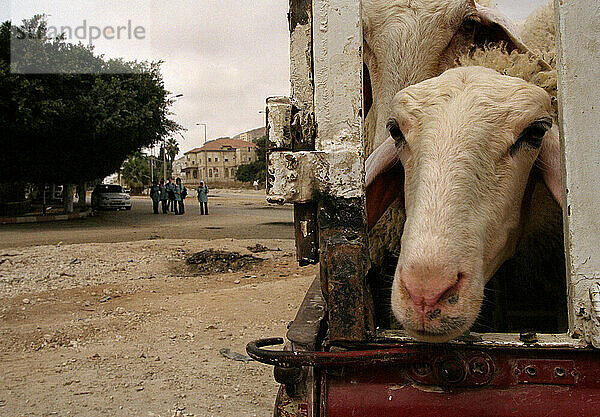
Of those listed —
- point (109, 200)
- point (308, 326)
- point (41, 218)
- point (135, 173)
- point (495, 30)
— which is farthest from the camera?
point (135, 173)

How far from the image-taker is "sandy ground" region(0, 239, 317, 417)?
363cm

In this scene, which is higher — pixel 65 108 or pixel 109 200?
pixel 65 108

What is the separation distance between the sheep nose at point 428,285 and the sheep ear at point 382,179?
577 mm

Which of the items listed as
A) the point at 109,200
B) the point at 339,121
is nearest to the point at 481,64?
the point at 339,121

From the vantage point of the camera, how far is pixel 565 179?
126cm

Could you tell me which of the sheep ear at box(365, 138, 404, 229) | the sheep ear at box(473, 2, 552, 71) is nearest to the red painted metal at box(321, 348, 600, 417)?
the sheep ear at box(365, 138, 404, 229)

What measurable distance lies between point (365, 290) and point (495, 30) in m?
2.15

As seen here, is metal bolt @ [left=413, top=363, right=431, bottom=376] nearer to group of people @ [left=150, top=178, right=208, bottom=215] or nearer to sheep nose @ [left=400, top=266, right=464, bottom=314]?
sheep nose @ [left=400, top=266, right=464, bottom=314]

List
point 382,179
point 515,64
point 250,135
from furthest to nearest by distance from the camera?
point 250,135 → point 515,64 → point 382,179

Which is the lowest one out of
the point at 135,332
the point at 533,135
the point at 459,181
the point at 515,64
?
the point at 135,332

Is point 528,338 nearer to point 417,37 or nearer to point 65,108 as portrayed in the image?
point 417,37

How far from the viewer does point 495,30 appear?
9.30 ft

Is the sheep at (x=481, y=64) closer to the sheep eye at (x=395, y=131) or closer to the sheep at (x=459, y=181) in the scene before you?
the sheep at (x=459, y=181)

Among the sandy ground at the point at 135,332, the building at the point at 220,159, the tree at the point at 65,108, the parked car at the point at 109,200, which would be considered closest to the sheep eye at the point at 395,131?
the sandy ground at the point at 135,332
